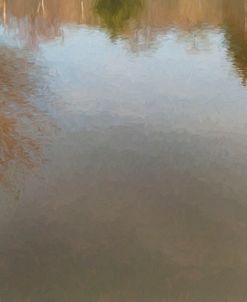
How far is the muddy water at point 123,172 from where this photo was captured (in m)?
7.42

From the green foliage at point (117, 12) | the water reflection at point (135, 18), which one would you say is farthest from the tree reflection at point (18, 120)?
the green foliage at point (117, 12)

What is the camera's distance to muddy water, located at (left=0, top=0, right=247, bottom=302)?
742 centimetres

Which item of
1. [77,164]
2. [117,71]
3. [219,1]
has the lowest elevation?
[77,164]

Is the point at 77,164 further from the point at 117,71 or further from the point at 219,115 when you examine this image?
the point at 117,71

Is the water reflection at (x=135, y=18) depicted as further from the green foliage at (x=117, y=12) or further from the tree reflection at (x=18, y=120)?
the tree reflection at (x=18, y=120)

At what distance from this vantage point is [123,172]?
33.9 feet

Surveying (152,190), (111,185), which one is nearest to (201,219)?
(152,190)

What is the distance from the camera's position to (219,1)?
3384 cm

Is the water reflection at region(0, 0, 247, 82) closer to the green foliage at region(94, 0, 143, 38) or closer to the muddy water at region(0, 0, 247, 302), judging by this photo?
the green foliage at region(94, 0, 143, 38)

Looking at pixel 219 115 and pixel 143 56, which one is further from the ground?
pixel 143 56

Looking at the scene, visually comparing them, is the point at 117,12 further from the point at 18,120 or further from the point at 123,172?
the point at 123,172

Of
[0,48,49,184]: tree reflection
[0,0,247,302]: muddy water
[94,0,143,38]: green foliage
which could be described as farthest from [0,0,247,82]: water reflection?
[0,48,49,184]: tree reflection

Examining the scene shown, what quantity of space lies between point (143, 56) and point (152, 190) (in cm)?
994

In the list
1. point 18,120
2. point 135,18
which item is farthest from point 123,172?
point 135,18
